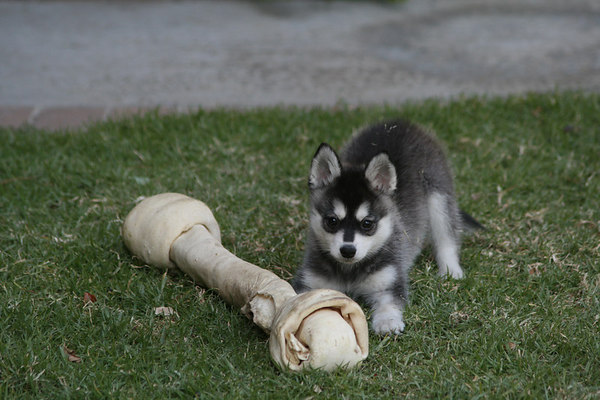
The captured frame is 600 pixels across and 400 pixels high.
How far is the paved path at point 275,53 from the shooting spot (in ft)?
25.4

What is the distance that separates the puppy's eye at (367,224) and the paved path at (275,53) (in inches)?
138

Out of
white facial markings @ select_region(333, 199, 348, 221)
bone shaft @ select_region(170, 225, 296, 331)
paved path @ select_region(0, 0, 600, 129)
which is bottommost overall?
paved path @ select_region(0, 0, 600, 129)

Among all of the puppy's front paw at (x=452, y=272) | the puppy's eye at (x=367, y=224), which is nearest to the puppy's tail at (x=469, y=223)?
the puppy's front paw at (x=452, y=272)

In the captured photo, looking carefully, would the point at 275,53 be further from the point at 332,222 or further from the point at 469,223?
the point at 332,222

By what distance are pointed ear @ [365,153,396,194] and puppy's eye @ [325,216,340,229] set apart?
308 mm

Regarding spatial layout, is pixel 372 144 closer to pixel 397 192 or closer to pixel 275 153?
pixel 397 192

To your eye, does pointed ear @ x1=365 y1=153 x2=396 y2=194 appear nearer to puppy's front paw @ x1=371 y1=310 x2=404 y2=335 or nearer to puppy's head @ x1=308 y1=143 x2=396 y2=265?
puppy's head @ x1=308 y1=143 x2=396 y2=265

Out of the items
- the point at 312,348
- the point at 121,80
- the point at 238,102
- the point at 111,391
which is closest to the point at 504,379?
the point at 312,348

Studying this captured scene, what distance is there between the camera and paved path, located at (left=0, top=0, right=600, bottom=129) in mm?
7738

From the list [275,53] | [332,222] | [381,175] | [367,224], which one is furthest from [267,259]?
[275,53]

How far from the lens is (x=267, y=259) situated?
15.2ft

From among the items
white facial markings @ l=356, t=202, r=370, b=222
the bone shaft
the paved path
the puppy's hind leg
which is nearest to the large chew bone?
the bone shaft

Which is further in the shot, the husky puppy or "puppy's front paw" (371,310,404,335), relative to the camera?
the husky puppy

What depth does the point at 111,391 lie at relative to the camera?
330cm
